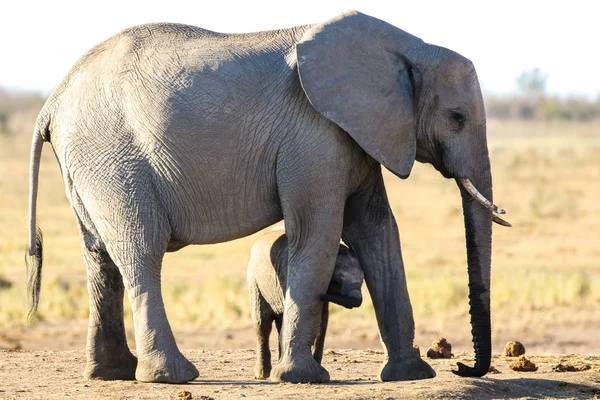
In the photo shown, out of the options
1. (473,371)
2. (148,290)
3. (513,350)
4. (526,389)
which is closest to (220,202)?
(148,290)

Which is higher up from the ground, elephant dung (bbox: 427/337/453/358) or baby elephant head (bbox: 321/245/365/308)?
baby elephant head (bbox: 321/245/365/308)

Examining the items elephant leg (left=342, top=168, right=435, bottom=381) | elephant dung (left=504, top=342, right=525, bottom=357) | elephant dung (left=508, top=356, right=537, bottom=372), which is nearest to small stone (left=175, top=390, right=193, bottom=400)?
elephant leg (left=342, top=168, right=435, bottom=381)

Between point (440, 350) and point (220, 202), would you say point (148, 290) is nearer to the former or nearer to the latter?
point (220, 202)

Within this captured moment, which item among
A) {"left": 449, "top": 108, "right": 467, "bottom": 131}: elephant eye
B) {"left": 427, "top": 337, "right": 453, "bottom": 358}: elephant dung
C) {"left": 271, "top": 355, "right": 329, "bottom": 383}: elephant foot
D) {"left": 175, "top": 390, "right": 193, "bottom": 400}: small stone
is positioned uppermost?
{"left": 449, "top": 108, "right": 467, "bottom": 131}: elephant eye

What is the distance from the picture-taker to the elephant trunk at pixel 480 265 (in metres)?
9.45

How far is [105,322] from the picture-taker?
33.3ft

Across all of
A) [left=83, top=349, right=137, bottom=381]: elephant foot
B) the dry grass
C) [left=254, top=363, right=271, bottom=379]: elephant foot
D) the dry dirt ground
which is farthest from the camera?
the dry grass

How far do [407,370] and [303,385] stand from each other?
42.0 inches

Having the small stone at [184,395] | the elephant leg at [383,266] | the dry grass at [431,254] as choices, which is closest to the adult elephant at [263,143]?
the elephant leg at [383,266]

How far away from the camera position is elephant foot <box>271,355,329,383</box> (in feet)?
30.5

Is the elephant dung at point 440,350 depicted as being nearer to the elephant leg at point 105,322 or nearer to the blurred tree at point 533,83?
the elephant leg at point 105,322

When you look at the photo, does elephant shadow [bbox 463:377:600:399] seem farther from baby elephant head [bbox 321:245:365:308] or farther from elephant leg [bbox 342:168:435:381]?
baby elephant head [bbox 321:245:365:308]

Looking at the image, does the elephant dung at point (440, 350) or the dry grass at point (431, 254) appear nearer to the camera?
the elephant dung at point (440, 350)

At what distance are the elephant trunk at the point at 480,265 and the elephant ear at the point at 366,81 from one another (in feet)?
1.90
